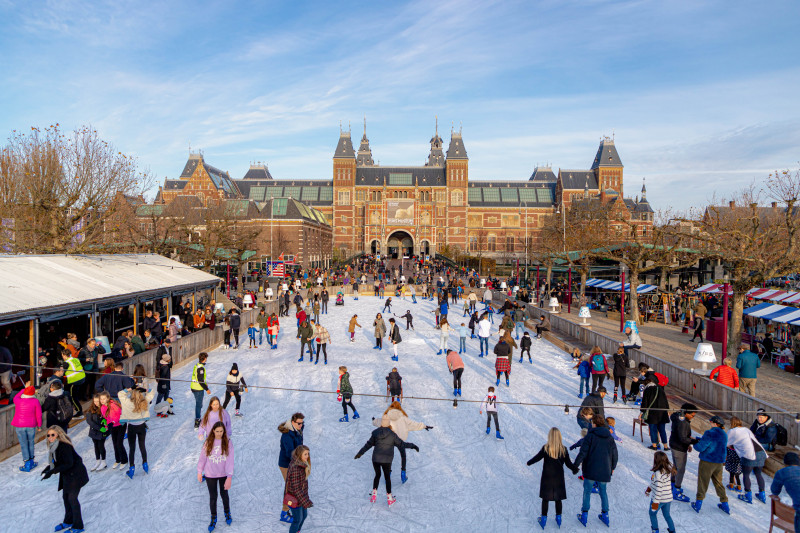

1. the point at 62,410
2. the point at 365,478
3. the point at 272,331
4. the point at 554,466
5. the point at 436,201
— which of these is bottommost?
the point at 365,478

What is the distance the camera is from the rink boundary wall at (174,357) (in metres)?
7.55

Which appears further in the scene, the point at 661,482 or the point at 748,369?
the point at 748,369

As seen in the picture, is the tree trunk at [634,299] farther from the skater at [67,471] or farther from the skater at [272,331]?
the skater at [67,471]

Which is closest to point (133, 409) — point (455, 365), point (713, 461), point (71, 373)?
point (71, 373)

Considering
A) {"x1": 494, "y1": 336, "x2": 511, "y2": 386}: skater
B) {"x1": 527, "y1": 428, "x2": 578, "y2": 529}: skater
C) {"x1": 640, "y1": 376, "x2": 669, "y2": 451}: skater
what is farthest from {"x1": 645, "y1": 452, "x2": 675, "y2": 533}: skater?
{"x1": 494, "y1": 336, "x2": 511, "y2": 386}: skater

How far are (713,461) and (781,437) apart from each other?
7.69 feet

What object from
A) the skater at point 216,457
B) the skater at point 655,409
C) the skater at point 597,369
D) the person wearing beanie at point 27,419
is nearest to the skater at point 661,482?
the skater at point 655,409

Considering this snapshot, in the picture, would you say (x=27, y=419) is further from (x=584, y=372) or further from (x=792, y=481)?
(x=584, y=372)

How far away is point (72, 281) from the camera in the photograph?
1308 cm

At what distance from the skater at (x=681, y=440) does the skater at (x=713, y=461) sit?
7.4 inches

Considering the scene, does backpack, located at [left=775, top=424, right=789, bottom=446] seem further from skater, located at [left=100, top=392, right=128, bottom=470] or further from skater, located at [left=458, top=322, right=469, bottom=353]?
skater, located at [left=100, top=392, right=128, bottom=470]

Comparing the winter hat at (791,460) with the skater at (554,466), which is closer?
the winter hat at (791,460)

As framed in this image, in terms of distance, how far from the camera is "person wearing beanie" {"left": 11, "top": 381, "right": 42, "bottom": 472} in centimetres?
695

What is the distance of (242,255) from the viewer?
31484 mm
